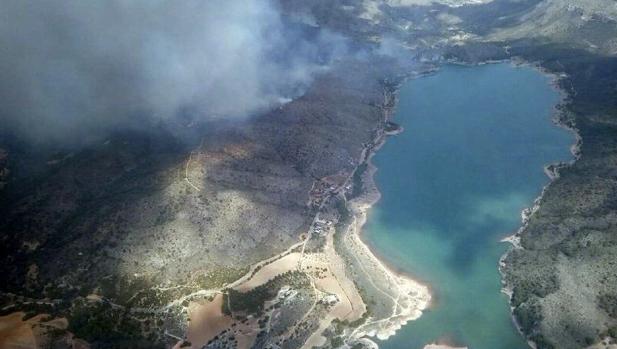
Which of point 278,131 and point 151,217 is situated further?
point 278,131

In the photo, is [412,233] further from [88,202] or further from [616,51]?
[616,51]

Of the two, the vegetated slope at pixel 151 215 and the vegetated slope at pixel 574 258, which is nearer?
the vegetated slope at pixel 574 258

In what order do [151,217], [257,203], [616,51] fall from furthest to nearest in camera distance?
[616,51] → [257,203] → [151,217]

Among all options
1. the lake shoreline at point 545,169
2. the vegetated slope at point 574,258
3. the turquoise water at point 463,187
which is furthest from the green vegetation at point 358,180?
the vegetated slope at point 574,258

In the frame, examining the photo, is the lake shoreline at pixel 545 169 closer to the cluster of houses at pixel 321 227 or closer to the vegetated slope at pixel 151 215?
the cluster of houses at pixel 321 227

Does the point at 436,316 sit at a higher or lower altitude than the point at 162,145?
lower

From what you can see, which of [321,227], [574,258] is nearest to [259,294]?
[321,227]

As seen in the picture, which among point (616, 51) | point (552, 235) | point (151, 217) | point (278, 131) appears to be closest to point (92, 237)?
point (151, 217)

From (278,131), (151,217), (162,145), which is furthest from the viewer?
(278,131)
